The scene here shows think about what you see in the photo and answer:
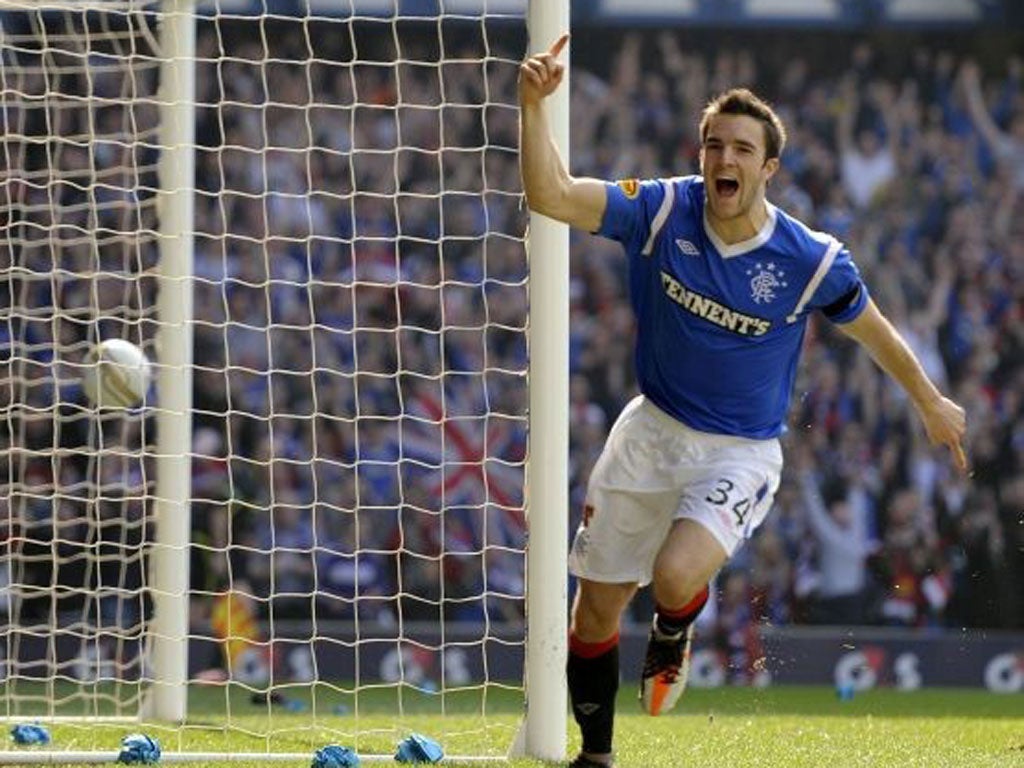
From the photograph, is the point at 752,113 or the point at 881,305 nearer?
the point at 752,113

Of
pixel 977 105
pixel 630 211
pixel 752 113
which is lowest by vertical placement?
pixel 630 211

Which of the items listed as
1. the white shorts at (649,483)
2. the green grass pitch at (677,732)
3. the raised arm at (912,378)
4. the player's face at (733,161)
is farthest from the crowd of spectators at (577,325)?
the player's face at (733,161)

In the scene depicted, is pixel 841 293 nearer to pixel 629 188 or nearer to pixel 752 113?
pixel 752 113

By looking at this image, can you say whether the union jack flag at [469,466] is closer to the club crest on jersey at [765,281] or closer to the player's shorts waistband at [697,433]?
the player's shorts waistband at [697,433]

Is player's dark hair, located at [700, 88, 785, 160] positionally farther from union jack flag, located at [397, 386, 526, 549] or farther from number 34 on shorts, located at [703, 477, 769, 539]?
union jack flag, located at [397, 386, 526, 549]

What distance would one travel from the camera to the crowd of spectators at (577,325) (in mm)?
16078

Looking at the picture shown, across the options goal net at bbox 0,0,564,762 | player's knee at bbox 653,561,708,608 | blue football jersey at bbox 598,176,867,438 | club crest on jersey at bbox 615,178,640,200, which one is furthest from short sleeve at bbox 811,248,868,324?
goal net at bbox 0,0,564,762

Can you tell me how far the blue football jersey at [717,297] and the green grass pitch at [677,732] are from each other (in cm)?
135

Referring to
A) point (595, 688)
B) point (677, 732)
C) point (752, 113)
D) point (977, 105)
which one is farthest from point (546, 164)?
point (977, 105)

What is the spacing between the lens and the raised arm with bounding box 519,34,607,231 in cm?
661

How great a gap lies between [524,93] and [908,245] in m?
11.7

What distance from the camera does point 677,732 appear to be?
9.52 metres

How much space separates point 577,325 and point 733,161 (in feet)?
33.4

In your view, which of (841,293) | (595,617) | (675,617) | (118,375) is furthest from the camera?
(118,375)
